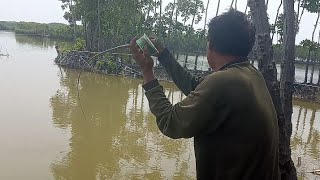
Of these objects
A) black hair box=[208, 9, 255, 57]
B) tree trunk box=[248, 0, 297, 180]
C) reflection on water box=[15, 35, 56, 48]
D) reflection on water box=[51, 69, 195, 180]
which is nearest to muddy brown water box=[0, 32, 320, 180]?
reflection on water box=[51, 69, 195, 180]

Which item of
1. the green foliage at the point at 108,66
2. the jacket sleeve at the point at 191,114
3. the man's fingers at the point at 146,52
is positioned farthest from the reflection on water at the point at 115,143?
the green foliage at the point at 108,66

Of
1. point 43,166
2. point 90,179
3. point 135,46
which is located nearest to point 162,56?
point 135,46

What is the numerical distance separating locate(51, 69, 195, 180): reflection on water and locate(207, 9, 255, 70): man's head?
17.4 ft

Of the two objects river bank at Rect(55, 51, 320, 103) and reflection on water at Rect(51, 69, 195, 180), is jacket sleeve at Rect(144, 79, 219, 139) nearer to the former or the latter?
reflection on water at Rect(51, 69, 195, 180)

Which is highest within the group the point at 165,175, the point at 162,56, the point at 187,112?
the point at 162,56

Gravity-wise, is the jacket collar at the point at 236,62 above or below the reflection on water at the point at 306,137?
above

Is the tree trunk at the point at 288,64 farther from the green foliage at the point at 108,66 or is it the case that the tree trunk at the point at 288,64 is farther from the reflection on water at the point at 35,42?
the reflection on water at the point at 35,42

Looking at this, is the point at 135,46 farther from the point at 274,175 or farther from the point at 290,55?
the point at 290,55

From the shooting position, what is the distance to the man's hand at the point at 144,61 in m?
2.03

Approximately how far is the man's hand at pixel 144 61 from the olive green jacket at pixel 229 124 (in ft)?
0.80

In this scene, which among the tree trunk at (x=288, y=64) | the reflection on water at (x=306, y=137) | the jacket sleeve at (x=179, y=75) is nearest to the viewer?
the jacket sleeve at (x=179, y=75)

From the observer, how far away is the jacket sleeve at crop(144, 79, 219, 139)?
169 cm

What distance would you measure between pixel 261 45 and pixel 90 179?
415cm

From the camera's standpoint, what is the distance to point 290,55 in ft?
14.5
